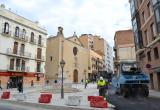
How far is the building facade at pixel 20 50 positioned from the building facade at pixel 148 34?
21.0 metres

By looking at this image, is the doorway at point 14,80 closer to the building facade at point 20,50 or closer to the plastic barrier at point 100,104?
the building facade at point 20,50

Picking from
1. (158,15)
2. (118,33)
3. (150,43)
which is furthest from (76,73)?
(158,15)

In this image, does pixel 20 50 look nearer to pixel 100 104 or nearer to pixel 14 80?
pixel 14 80

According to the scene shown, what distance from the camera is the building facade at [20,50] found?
37500 millimetres

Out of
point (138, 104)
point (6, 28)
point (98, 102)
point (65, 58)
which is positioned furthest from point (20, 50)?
point (138, 104)

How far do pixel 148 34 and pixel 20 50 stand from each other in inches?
959

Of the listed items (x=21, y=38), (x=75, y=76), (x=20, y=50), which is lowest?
(x=75, y=76)

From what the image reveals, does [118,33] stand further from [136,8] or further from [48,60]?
[136,8]

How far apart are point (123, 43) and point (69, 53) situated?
49.6 ft

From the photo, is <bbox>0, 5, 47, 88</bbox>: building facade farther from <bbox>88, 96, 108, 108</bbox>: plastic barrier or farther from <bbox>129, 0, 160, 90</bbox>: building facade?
<bbox>88, 96, 108, 108</bbox>: plastic barrier

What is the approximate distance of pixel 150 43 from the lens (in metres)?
24.3

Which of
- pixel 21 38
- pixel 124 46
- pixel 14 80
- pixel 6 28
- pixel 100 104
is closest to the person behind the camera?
pixel 100 104

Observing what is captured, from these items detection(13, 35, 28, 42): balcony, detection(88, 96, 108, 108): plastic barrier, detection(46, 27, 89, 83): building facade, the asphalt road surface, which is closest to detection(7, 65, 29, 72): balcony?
detection(13, 35, 28, 42): balcony

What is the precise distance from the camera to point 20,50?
41.0m
